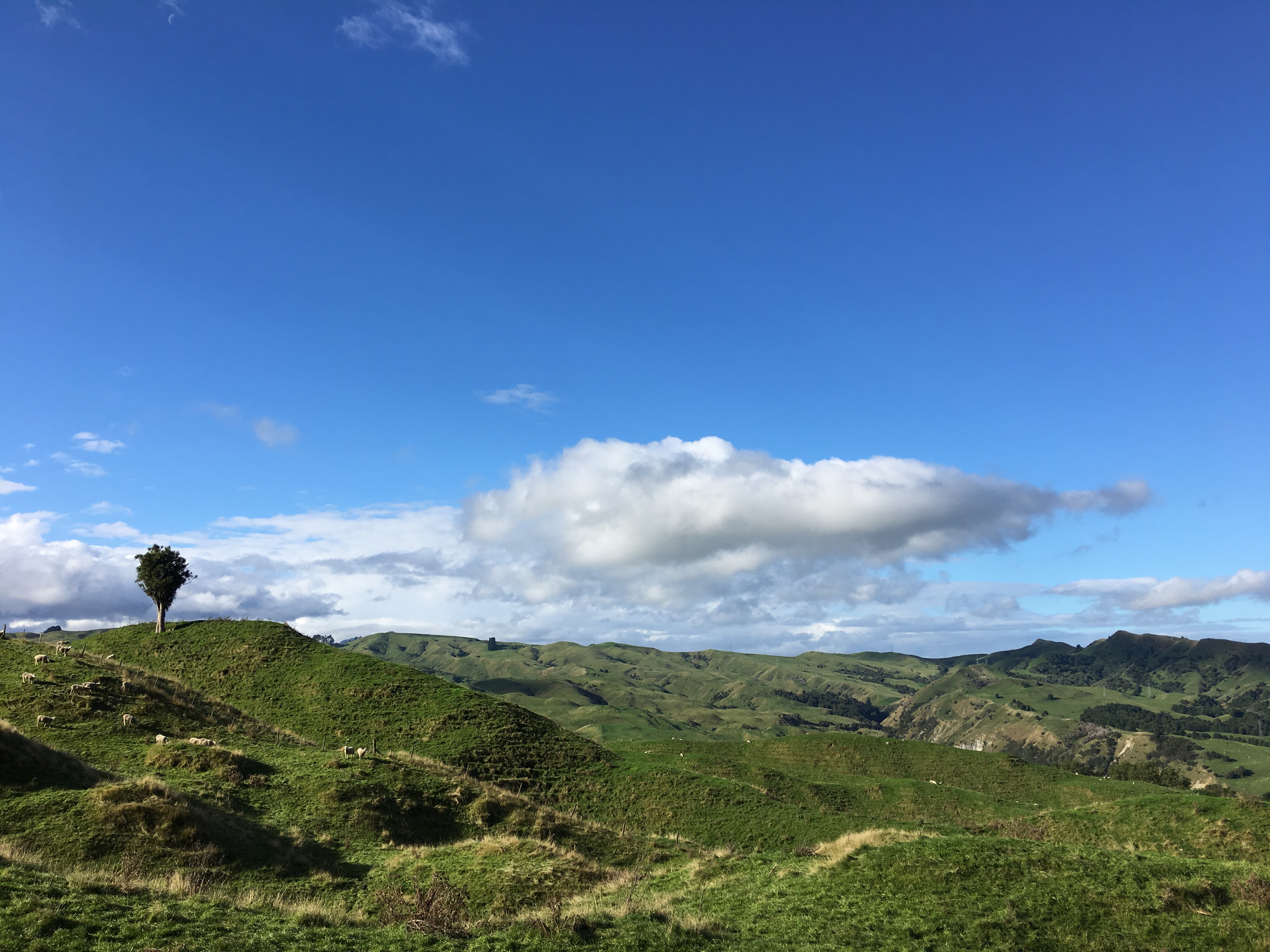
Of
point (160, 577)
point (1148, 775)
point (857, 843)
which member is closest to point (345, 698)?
point (160, 577)

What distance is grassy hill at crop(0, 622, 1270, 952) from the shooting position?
813 inches

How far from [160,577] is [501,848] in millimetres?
84812

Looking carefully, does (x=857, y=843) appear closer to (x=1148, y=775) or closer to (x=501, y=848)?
(x=501, y=848)

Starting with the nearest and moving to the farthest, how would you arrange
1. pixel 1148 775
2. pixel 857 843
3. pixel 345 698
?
1. pixel 857 843
2. pixel 345 698
3. pixel 1148 775

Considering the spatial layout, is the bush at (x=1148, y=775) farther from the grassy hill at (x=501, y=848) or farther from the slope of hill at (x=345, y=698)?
the slope of hill at (x=345, y=698)

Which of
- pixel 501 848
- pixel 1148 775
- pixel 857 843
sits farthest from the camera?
pixel 1148 775

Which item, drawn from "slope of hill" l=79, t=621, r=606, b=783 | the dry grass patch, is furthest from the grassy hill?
"slope of hill" l=79, t=621, r=606, b=783

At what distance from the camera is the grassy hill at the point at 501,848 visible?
20641 mm

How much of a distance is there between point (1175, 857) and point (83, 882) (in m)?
38.7

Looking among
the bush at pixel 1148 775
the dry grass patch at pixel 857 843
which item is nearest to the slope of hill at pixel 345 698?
the dry grass patch at pixel 857 843

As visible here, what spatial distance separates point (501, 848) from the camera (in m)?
34.2

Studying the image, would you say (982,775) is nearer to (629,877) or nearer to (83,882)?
(629,877)

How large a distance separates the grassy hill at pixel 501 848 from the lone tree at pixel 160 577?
28.7 meters

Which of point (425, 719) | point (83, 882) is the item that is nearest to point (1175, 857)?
point (83, 882)
